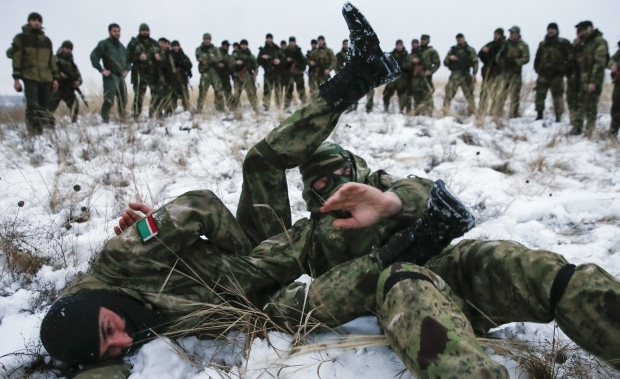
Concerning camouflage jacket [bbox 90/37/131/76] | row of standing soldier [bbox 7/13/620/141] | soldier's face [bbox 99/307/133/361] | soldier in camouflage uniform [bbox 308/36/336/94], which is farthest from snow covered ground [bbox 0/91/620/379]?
soldier in camouflage uniform [bbox 308/36/336/94]

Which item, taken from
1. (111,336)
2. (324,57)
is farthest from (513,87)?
(111,336)

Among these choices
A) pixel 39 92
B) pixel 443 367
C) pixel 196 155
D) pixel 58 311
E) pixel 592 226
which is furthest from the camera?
pixel 39 92

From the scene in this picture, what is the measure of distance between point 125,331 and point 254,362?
0.50 metres

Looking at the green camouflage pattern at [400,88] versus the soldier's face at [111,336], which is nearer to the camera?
the soldier's face at [111,336]

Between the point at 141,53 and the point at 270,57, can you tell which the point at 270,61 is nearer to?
the point at 270,57

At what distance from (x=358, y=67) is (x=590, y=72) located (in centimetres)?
516

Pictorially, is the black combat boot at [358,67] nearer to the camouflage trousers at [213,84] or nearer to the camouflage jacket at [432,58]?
the camouflage trousers at [213,84]

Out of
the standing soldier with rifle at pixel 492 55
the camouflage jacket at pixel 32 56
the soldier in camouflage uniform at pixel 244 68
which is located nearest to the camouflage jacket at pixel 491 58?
the standing soldier with rifle at pixel 492 55

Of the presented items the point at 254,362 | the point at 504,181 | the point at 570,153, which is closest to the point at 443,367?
the point at 254,362

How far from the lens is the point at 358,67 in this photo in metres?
1.84

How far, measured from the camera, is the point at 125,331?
1.43 m

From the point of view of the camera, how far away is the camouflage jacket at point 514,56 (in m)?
6.39

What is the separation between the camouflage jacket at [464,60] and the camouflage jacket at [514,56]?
0.73m

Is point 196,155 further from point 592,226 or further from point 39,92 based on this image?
point 592,226
